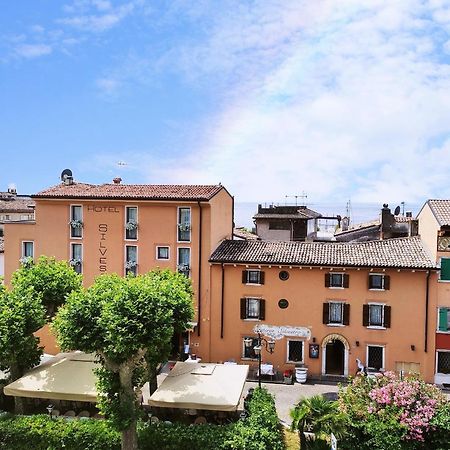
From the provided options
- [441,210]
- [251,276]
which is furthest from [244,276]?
[441,210]

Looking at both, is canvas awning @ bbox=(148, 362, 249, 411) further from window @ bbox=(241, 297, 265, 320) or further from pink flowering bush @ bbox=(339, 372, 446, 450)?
window @ bbox=(241, 297, 265, 320)

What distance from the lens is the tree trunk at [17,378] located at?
18.3 m

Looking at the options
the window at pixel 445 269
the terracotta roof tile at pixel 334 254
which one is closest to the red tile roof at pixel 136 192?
the terracotta roof tile at pixel 334 254

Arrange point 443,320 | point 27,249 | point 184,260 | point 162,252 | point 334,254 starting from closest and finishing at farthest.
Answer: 1. point 443,320
2. point 334,254
3. point 184,260
4. point 162,252
5. point 27,249

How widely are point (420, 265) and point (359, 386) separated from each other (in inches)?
416

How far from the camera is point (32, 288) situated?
19.4 metres

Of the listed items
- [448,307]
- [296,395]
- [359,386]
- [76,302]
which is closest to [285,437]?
[359,386]

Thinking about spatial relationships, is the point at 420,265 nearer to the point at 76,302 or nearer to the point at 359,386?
the point at 359,386

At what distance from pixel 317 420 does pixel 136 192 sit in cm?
1841

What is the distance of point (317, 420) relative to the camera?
15.6 meters

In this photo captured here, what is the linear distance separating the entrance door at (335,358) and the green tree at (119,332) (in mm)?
14280

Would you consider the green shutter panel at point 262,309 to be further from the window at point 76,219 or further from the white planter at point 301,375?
the window at point 76,219

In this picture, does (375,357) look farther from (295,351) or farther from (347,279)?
(347,279)

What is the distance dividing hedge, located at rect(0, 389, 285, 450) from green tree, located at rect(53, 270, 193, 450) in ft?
2.97
